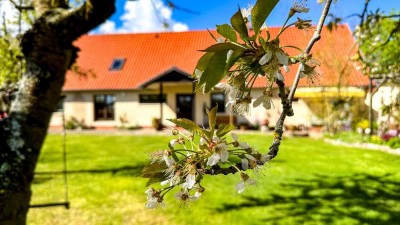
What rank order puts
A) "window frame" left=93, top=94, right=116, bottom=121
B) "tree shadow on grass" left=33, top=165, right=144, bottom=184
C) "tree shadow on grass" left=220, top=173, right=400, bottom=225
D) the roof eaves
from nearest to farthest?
"tree shadow on grass" left=220, top=173, right=400, bottom=225, "tree shadow on grass" left=33, top=165, right=144, bottom=184, the roof eaves, "window frame" left=93, top=94, right=116, bottom=121

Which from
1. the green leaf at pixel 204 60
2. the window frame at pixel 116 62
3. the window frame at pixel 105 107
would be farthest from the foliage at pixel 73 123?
the green leaf at pixel 204 60

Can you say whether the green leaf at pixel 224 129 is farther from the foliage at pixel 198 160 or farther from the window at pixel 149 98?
the window at pixel 149 98

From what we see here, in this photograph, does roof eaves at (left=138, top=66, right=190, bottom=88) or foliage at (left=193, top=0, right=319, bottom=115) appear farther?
roof eaves at (left=138, top=66, right=190, bottom=88)

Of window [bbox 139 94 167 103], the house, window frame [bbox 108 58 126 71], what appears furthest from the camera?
window frame [bbox 108 58 126 71]

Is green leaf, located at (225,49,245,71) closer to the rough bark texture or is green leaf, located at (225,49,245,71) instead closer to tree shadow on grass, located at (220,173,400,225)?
the rough bark texture

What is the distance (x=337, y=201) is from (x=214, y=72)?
6.29 metres

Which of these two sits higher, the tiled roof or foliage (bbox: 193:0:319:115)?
the tiled roof

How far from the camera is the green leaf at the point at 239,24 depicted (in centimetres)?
64

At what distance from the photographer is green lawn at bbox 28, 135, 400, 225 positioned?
568 cm

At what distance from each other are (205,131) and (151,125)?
21.1 meters

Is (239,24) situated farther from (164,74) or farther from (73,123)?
(73,123)

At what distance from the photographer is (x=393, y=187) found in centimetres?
673

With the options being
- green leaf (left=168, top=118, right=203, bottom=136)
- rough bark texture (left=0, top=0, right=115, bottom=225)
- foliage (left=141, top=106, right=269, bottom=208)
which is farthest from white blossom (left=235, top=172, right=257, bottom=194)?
rough bark texture (left=0, top=0, right=115, bottom=225)

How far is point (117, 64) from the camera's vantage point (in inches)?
911
